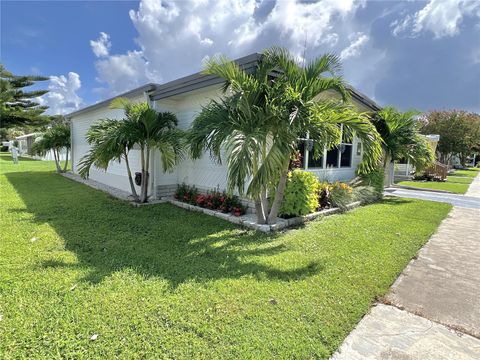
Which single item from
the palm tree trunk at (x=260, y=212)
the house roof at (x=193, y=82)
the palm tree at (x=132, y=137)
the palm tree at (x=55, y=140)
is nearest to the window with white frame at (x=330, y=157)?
the palm tree trunk at (x=260, y=212)

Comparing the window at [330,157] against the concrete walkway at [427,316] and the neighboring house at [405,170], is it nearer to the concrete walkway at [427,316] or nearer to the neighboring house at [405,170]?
the concrete walkway at [427,316]

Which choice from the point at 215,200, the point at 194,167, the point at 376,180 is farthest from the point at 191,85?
the point at 376,180

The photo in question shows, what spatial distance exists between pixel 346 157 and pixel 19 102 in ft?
103

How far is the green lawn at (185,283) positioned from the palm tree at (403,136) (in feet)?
15.0

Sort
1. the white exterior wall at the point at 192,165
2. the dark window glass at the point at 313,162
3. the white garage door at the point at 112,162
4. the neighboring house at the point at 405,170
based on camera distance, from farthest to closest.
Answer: the neighboring house at the point at 405,170 → the white garage door at the point at 112,162 → the dark window glass at the point at 313,162 → the white exterior wall at the point at 192,165

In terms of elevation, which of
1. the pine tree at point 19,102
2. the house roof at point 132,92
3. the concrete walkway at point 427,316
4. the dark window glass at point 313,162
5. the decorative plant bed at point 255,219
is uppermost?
the pine tree at point 19,102

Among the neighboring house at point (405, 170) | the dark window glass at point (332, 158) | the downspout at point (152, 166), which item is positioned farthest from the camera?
the neighboring house at point (405, 170)

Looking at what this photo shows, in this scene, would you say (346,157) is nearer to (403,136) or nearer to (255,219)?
(403,136)

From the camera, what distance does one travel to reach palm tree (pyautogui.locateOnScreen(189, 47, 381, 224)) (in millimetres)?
4391

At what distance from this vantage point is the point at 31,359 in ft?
6.79

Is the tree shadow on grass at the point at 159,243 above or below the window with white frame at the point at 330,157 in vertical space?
below

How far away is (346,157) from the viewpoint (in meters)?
10.2

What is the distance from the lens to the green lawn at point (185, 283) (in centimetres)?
232

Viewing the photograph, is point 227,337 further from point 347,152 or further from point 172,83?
point 347,152
